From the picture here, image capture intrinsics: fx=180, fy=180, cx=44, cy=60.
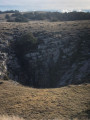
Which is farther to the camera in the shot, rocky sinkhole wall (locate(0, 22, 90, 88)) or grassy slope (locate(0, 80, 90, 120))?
rocky sinkhole wall (locate(0, 22, 90, 88))

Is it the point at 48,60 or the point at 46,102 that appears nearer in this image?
the point at 46,102

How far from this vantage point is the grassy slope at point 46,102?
510 inches

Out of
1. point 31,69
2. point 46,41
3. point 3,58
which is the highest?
point 46,41

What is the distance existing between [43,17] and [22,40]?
111ft

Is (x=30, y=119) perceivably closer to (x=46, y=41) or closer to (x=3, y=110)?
(x=3, y=110)

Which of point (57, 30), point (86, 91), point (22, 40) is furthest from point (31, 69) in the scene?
point (86, 91)

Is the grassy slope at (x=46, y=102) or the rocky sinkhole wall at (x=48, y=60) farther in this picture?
the rocky sinkhole wall at (x=48, y=60)

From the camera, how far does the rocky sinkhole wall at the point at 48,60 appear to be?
93.7ft

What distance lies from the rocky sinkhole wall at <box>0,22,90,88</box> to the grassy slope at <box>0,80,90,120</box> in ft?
31.1

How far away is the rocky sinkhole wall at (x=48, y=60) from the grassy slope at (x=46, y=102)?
31.1 ft

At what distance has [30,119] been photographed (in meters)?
12.4

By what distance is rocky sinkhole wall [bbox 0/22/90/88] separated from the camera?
28.6 meters

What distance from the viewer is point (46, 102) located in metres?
14.9

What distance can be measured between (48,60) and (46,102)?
677 inches
